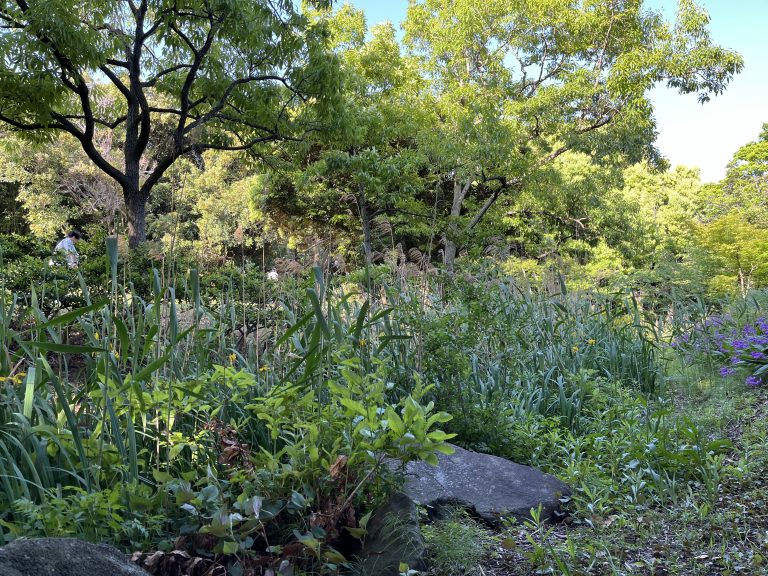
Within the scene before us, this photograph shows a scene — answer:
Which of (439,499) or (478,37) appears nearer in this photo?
(439,499)

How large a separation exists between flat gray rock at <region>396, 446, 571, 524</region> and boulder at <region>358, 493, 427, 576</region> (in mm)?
442

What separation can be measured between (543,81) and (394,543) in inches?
698

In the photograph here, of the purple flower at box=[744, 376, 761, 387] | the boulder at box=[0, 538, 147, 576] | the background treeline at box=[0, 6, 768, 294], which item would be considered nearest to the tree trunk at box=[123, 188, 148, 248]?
the background treeline at box=[0, 6, 768, 294]

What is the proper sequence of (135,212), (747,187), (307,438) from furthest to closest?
(747,187), (135,212), (307,438)

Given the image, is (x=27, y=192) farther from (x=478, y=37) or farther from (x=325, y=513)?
(x=325, y=513)

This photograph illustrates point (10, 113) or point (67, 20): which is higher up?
point (67, 20)

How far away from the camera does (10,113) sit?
8.84 metres

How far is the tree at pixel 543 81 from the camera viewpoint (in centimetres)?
1526

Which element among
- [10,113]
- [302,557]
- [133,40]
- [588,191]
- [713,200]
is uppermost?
[713,200]

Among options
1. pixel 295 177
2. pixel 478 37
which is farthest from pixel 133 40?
pixel 478 37

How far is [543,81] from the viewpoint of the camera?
58.0 feet

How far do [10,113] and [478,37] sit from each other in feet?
41.9

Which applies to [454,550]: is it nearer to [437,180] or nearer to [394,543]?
[394,543]

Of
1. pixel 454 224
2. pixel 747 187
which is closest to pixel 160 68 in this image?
pixel 454 224
